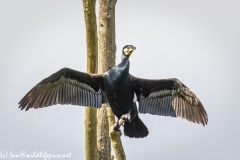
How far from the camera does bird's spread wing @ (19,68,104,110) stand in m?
15.6

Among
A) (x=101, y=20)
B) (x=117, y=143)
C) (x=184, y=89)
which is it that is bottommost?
(x=117, y=143)

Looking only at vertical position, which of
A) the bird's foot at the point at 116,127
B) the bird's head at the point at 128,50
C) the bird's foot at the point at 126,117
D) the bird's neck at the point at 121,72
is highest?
the bird's head at the point at 128,50

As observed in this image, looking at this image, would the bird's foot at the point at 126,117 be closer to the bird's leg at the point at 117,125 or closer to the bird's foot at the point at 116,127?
the bird's leg at the point at 117,125

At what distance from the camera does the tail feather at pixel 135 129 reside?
15578mm

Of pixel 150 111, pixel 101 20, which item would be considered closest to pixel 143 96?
pixel 150 111

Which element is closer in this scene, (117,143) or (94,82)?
(117,143)

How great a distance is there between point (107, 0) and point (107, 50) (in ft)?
2.98

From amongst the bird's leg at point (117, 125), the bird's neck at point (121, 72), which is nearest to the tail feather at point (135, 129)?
the bird's leg at point (117, 125)

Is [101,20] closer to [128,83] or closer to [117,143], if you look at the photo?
[128,83]

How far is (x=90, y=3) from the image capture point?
1588 centimetres

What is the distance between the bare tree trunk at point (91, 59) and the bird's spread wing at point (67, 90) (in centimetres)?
41

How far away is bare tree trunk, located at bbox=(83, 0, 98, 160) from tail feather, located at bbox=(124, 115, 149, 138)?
0.76 m

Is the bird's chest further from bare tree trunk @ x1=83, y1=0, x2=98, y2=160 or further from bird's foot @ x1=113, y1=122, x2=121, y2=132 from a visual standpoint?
bare tree trunk @ x1=83, y1=0, x2=98, y2=160

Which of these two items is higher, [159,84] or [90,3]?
[90,3]
